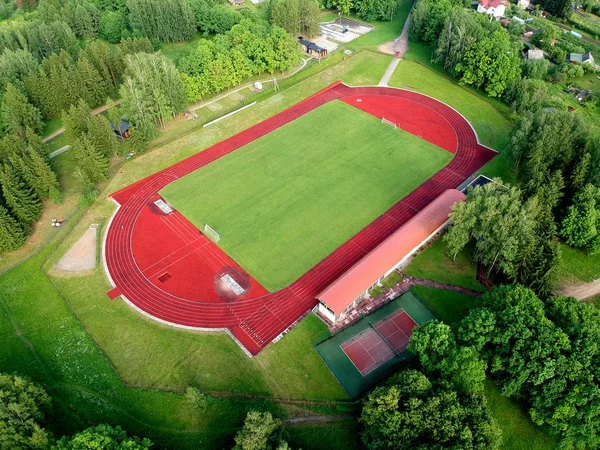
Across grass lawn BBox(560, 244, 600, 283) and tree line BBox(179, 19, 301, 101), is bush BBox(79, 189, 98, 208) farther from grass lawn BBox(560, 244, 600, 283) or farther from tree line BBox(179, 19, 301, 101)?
grass lawn BBox(560, 244, 600, 283)

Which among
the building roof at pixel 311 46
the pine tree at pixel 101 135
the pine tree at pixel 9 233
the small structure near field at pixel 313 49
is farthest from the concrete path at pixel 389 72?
the pine tree at pixel 9 233

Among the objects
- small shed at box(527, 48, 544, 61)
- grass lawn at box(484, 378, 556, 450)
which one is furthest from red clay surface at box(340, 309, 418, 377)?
small shed at box(527, 48, 544, 61)

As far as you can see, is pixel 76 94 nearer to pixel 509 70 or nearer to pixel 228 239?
pixel 228 239

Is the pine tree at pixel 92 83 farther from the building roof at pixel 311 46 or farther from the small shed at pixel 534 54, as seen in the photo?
the small shed at pixel 534 54

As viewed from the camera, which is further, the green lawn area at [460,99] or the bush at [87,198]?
the green lawn area at [460,99]

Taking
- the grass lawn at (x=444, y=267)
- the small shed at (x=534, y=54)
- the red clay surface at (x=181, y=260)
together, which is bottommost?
the red clay surface at (x=181, y=260)

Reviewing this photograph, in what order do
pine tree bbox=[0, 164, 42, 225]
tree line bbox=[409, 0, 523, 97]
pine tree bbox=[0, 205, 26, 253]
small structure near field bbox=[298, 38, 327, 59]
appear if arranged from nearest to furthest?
pine tree bbox=[0, 205, 26, 253] < pine tree bbox=[0, 164, 42, 225] < tree line bbox=[409, 0, 523, 97] < small structure near field bbox=[298, 38, 327, 59]

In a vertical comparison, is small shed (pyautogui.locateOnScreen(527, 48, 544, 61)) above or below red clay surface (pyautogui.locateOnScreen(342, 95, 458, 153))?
above
